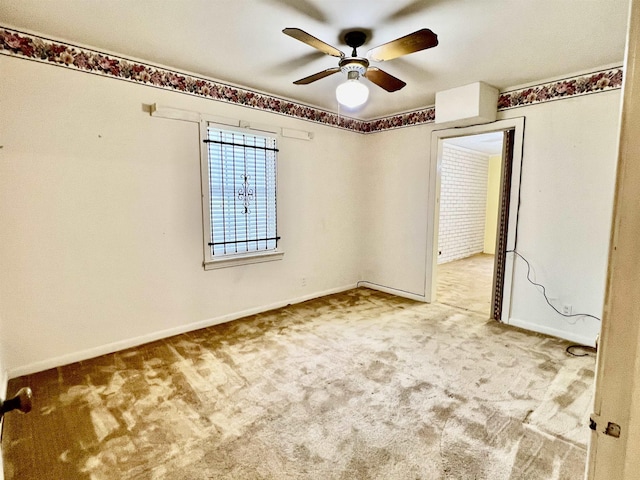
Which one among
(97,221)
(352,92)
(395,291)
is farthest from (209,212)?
(395,291)

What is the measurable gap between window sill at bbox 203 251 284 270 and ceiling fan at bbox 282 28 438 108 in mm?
1852

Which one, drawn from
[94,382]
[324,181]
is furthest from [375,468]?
[324,181]

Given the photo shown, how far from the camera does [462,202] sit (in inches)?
280

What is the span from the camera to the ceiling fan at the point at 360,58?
189 cm

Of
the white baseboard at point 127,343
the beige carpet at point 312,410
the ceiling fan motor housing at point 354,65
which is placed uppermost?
the ceiling fan motor housing at point 354,65

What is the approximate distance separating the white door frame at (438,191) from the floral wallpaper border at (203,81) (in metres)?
0.22

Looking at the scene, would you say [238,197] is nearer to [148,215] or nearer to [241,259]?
[241,259]

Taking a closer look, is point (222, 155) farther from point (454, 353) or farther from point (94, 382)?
point (454, 353)

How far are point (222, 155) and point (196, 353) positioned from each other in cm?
189

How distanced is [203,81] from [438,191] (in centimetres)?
288

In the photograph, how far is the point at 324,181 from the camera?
4246 mm

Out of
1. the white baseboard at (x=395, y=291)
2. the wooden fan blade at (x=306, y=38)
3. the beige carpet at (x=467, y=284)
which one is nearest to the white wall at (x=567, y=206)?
the beige carpet at (x=467, y=284)

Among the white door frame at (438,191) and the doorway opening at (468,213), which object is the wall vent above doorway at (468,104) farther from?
the doorway opening at (468,213)

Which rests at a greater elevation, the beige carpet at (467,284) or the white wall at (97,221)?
the white wall at (97,221)
